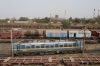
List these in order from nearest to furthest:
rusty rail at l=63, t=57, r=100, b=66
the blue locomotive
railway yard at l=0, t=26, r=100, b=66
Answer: rusty rail at l=63, t=57, r=100, b=66 < railway yard at l=0, t=26, r=100, b=66 < the blue locomotive

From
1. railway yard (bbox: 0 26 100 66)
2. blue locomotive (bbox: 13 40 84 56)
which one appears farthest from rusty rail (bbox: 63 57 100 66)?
blue locomotive (bbox: 13 40 84 56)

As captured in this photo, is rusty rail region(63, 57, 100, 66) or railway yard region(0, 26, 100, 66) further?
railway yard region(0, 26, 100, 66)

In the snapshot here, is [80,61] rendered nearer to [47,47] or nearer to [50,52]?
[50,52]

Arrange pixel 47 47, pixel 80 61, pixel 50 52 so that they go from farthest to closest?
pixel 50 52, pixel 47 47, pixel 80 61

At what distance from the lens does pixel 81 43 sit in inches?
841

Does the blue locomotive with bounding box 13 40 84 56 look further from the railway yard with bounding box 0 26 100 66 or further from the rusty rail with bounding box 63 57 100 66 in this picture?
the rusty rail with bounding box 63 57 100 66

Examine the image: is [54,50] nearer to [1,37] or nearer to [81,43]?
[81,43]

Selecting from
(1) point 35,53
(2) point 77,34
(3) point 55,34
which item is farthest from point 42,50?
(2) point 77,34

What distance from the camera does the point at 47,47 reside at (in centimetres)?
2052

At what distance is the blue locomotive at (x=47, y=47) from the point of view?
782 inches

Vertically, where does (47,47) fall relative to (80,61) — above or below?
above

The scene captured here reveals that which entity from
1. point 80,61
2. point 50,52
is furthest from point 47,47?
point 80,61

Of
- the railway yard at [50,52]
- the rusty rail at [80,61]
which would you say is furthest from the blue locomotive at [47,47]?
the rusty rail at [80,61]

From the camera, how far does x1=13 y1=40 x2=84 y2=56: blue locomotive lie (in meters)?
19.9
